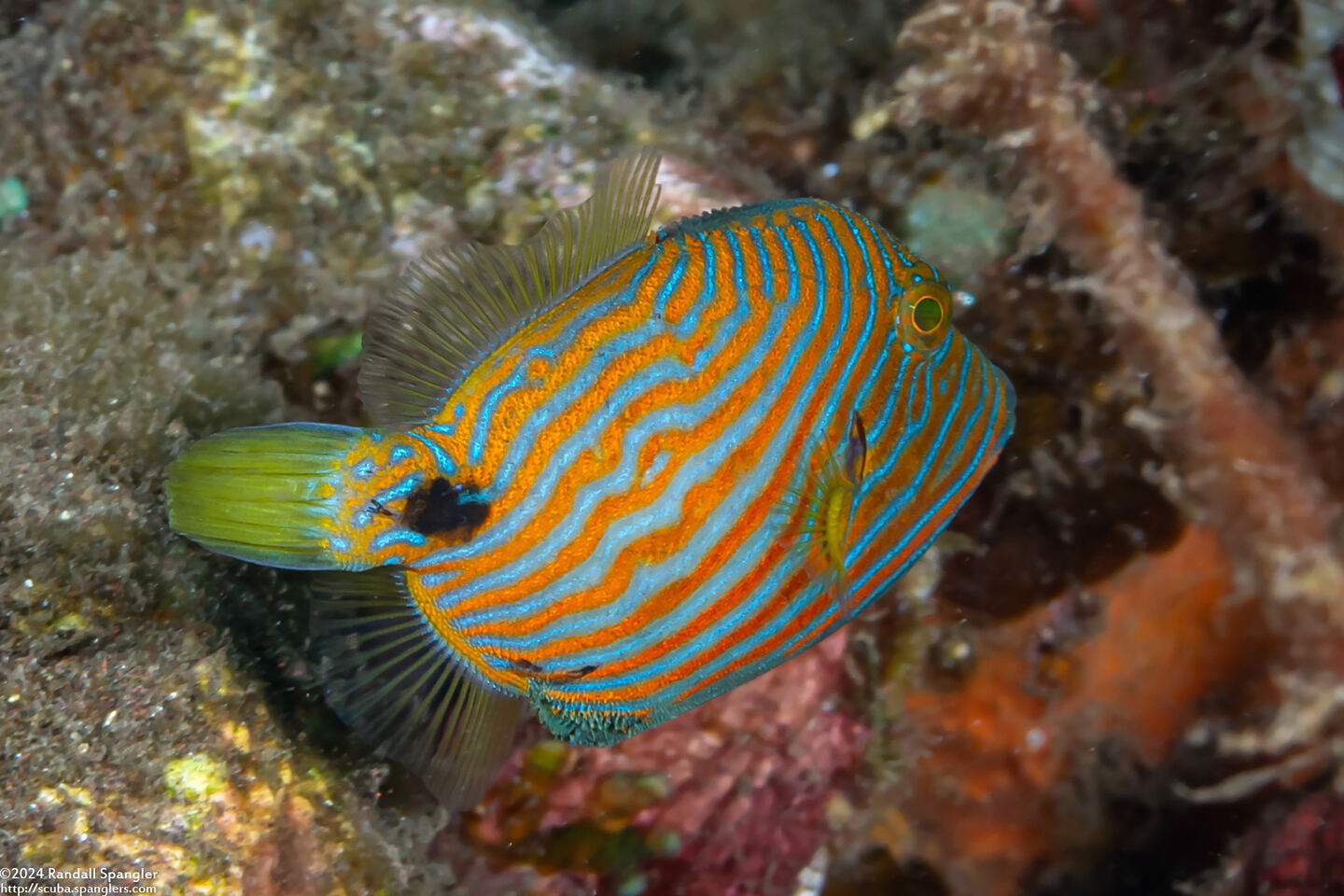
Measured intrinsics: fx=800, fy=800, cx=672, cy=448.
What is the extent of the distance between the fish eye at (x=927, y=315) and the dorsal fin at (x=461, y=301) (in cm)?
71

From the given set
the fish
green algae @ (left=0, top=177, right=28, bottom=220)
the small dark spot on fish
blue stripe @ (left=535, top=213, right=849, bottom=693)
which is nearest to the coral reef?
the fish

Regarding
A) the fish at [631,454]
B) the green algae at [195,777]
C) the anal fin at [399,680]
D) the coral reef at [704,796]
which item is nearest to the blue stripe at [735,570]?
the fish at [631,454]

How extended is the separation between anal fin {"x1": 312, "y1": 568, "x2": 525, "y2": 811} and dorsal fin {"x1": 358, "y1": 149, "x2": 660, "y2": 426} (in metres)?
0.48

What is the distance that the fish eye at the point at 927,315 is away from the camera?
6.24 feet

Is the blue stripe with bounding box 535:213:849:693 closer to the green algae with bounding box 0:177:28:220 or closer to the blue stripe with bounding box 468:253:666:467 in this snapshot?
the blue stripe with bounding box 468:253:666:467

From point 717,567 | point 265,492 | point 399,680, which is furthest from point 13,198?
point 717,567

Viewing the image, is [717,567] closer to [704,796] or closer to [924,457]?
[924,457]

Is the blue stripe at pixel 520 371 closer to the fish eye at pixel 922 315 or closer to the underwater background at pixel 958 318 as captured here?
the fish eye at pixel 922 315

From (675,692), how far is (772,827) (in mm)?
1768

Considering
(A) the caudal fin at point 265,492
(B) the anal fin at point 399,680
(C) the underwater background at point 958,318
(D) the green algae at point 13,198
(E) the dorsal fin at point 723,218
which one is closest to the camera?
(A) the caudal fin at point 265,492

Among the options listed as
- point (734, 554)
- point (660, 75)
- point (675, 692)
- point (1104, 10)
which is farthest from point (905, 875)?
point (660, 75)

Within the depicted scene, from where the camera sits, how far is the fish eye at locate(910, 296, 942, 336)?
Result: 1.90 m

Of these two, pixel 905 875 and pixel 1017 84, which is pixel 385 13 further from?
pixel 905 875

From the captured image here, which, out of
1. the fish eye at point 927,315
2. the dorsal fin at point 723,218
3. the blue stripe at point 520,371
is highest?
the dorsal fin at point 723,218
